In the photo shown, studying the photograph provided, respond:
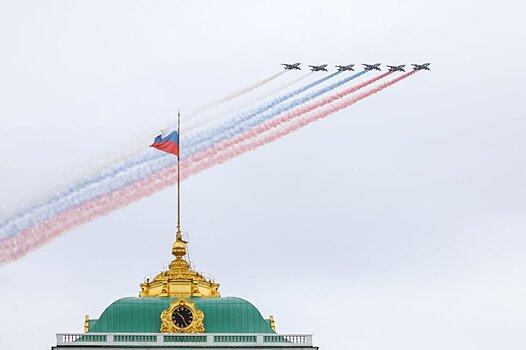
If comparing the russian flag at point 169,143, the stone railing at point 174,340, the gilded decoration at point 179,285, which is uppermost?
the russian flag at point 169,143

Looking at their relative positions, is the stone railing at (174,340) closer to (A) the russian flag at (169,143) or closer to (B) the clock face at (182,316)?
(B) the clock face at (182,316)

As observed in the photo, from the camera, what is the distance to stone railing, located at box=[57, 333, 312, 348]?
148m

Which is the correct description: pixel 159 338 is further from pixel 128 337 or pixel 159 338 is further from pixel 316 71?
pixel 316 71

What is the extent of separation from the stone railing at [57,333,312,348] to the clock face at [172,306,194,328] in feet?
4.32

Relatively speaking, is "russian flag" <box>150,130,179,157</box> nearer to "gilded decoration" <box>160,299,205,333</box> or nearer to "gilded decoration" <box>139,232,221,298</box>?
"gilded decoration" <box>139,232,221,298</box>

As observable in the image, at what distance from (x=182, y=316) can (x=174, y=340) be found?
2.59m

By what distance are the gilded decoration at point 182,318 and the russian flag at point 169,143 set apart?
46.0 ft

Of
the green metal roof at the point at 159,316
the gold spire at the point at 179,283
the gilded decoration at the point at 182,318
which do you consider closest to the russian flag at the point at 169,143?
the gold spire at the point at 179,283

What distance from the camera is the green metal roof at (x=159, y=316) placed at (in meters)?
150

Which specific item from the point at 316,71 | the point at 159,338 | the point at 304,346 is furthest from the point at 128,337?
the point at 316,71

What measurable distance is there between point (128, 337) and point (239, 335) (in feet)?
28.0

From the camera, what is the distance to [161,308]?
151m

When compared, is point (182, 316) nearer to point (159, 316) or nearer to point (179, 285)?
point (159, 316)

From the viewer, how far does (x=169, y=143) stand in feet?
520
